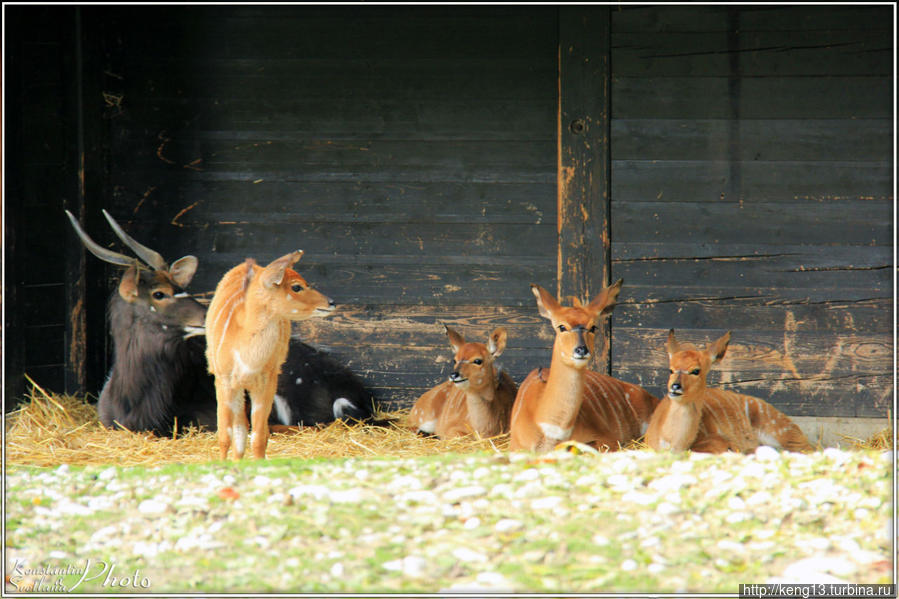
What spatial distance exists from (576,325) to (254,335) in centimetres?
167

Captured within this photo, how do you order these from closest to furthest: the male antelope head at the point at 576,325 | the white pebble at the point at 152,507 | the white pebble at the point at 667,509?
1. the white pebble at the point at 667,509
2. the white pebble at the point at 152,507
3. the male antelope head at the point at 576,325

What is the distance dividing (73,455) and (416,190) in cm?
264

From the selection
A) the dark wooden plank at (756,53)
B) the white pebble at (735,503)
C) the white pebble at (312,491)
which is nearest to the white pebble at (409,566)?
the white pebble at (312,491)

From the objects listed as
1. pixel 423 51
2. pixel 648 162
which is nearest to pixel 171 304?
pixel 423 51

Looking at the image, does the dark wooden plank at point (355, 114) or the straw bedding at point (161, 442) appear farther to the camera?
the dark wooden plank at point (355, 114)

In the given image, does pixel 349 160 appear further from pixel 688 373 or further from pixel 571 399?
pixel 688 373

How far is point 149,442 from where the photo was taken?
568cm

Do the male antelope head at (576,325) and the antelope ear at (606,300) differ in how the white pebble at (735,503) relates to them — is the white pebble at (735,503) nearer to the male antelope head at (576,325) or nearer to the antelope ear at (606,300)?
the male antelope head at (576,325)

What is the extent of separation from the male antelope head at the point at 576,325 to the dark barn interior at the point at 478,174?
107 centimetres

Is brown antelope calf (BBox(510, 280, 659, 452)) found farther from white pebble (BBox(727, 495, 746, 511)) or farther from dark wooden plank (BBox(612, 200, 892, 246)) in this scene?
white pebble (BBox(727, 495, 746, 511))

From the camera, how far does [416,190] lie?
6.42 meters

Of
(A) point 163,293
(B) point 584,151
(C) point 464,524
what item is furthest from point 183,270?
(C) point 464,524

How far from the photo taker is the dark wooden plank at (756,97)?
6.01 meters

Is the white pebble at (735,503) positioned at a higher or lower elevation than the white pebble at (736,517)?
higher
